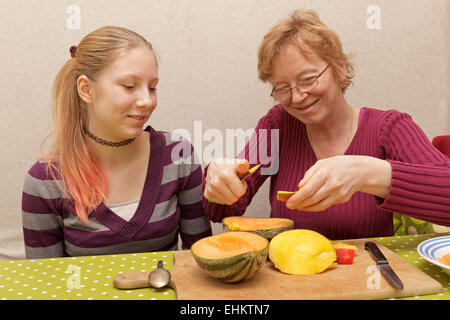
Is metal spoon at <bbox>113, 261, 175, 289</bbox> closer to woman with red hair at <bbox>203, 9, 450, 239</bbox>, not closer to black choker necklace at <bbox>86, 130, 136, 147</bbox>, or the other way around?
woman with red hair at <bbox>203, 9, 450, 239</bbox>

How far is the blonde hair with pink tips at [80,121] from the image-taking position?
1403 millimetres

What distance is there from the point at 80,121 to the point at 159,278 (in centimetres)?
81

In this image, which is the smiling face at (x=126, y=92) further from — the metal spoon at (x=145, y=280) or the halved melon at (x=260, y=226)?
the metal spoon at (x=145, y=280)

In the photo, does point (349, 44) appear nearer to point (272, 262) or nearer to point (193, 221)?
point (193, 221)

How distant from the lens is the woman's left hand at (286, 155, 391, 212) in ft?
3.44

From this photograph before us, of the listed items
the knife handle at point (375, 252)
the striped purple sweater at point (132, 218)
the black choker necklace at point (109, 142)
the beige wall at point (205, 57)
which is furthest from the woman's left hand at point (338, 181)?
the beige wall at point (205, 57)

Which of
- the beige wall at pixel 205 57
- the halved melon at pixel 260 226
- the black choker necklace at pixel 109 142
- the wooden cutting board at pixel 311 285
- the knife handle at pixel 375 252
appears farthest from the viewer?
the beige wall at pixel 205 57

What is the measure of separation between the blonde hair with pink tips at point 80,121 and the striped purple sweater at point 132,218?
4 centimetres

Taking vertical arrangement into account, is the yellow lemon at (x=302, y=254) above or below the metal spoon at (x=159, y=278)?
above

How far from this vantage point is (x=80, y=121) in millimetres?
1536

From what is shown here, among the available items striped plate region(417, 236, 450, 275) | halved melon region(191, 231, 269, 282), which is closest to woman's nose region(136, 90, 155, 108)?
halved melon region(191, 231, 269, 282)

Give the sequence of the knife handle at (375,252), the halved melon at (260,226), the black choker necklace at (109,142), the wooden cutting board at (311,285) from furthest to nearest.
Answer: the black choker necklace at (109,142), the halved melon at (260,226), the knife handle at (375,252), the wooden cutting board at (311,285)

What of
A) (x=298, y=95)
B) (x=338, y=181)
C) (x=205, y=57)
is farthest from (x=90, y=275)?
(x=205, y=57)
